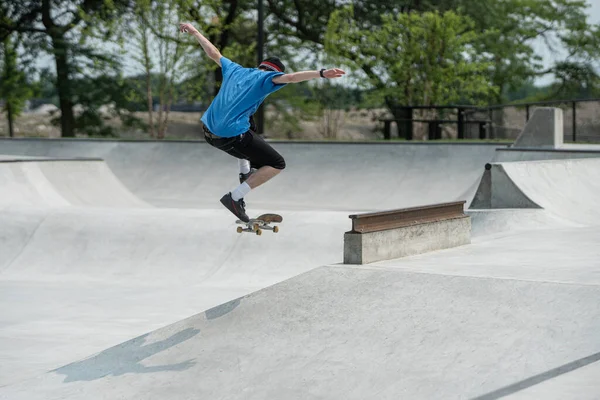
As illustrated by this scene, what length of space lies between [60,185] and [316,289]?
41.1 ft

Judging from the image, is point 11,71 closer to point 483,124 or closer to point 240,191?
point 483,124

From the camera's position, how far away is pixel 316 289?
8.41 meters

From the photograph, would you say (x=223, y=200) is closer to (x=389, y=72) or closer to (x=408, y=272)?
(x=408, y=272)

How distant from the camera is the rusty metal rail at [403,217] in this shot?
918 cm

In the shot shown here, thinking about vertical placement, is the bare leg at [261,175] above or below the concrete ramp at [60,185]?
→ above

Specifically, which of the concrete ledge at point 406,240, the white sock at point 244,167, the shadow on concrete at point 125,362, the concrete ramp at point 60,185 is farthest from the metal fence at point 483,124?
the shadow on concrete at point 125,362

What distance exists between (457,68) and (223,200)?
96.8 feet

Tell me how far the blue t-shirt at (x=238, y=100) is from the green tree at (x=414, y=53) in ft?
91.3

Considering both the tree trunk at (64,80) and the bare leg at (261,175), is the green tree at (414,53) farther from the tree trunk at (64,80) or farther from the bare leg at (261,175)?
the bare leg at (261,175)

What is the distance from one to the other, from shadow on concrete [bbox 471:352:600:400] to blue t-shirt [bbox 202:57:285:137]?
327 centimetres

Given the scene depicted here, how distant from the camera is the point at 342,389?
22.2ft

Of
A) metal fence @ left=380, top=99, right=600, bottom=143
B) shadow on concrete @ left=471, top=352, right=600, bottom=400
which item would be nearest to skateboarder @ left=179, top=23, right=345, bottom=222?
shadow on concrete @ left=471, top=352, right=600, bottom=400

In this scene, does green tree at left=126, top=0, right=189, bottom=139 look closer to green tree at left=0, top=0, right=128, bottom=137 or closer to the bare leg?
green tree at left=0, top=0, right=128, bottom=137

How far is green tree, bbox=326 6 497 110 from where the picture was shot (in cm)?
3616
